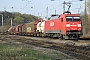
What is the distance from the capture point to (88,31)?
5150 centimetres

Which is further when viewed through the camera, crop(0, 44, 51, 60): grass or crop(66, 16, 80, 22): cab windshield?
crop(66, 16, 80, 22): cab windshield

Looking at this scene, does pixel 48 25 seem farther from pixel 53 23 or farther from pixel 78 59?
pixel 78 59

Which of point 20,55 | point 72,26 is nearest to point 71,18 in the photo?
point 72,26

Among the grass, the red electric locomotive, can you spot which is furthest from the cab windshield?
the grass

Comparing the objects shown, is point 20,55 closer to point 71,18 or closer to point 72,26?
point 72,26

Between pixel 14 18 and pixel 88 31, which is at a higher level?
pixel 14 18

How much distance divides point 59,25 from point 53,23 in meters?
3.40

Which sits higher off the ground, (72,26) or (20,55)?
(72,26)

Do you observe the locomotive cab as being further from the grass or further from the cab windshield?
the grass

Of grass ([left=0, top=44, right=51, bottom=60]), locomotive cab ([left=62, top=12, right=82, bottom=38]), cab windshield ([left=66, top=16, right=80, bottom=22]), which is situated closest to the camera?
grass ([left=0, top=44, right=51, bottom=60])

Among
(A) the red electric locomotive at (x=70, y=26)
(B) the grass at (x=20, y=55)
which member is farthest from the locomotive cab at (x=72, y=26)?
(B) the grass at (x=20, y=55)

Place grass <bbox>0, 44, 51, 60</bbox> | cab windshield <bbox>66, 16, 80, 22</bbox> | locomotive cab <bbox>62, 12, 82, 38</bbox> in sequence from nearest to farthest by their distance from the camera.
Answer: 1. grass <bbox>0, 44, 51, 60</bbox>
2. locomotive cab <bbox>62, 12, 82, 38</bbox>
3. cab windshield <bbox>66, 16, 80, 22</bbox>

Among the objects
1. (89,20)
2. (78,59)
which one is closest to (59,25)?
(78,59)

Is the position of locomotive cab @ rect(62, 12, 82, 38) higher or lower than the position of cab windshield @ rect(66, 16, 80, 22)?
lower
